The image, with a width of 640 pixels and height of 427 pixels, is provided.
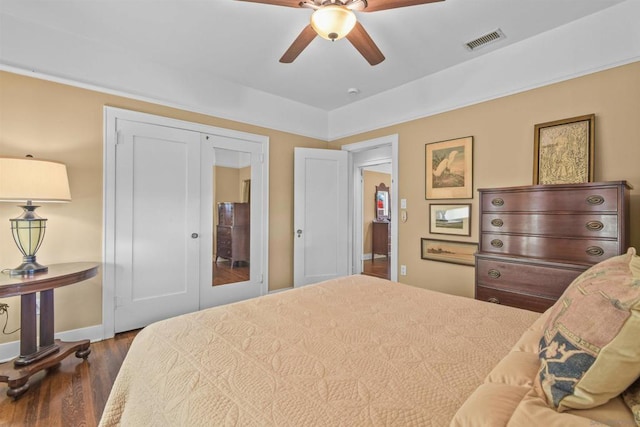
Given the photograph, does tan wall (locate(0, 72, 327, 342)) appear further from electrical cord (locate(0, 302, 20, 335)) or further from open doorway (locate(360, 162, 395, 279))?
open doorway (locate(360, 162, 395, 279))

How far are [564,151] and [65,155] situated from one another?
4358mm

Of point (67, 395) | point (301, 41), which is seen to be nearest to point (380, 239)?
point (301, 41)

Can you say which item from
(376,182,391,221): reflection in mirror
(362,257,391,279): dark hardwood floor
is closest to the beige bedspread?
(362,257,391,279): dark hardwood floor

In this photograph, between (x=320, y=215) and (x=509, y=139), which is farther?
(x=320, y=215)

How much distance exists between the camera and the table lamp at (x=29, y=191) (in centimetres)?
201

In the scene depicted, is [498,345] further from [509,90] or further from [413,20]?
[509,90]

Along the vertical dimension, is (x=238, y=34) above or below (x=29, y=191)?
above

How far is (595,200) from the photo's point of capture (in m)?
1.99

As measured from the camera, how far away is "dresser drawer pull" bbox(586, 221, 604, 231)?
6.47 ft

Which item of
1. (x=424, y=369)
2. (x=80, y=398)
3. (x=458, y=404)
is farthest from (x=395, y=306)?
(x=80, y=398)

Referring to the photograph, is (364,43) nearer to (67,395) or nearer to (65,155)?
(65,155)

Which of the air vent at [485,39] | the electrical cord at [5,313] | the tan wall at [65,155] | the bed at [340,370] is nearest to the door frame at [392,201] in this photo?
the air vent at [485,39]

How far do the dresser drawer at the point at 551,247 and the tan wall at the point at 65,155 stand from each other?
11.6 ft

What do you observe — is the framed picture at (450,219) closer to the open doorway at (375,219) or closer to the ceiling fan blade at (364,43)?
the ceiling fan blade at (364,43)
